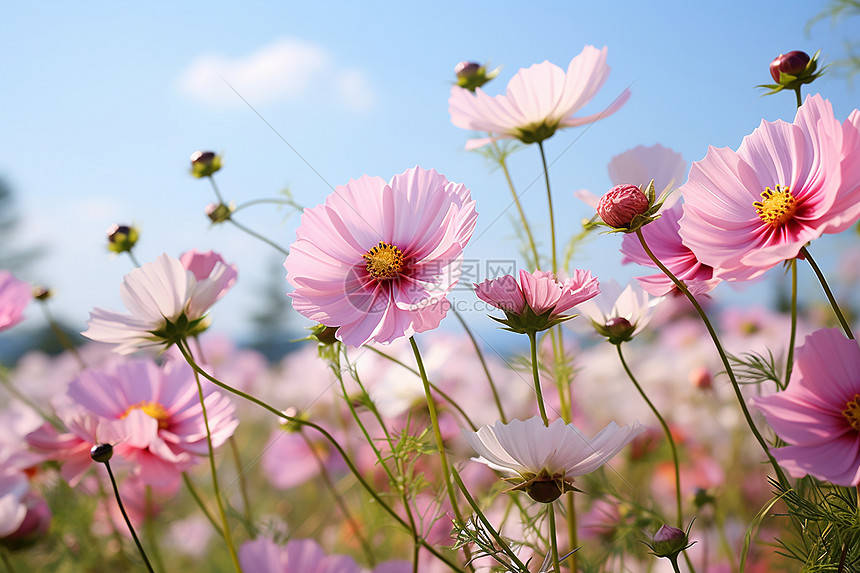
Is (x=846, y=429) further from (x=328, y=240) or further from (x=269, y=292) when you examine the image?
(x=269, y=292)

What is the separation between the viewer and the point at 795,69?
0.37 m

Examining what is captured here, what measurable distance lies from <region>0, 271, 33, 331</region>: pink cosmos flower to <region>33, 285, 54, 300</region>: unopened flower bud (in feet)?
0.07

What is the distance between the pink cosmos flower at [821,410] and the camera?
27 centimetres

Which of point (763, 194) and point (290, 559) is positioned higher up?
point (763, 194)

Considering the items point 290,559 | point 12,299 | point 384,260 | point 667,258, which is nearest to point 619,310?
point 667,258

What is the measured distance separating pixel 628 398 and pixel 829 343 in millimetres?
843

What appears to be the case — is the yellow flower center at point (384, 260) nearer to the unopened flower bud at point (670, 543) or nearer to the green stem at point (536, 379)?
the green stem at point (536, 379)

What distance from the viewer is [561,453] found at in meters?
0.31

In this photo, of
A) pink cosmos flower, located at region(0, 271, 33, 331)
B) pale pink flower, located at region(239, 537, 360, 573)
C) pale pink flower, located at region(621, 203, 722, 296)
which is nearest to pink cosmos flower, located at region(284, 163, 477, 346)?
pale pink flower, located at region(621, 203, 722, 296)

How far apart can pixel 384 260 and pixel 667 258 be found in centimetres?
17

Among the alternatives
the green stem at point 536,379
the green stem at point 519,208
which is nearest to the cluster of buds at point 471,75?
the green stem at point 519,208

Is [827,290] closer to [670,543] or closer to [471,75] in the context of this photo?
[670,543]

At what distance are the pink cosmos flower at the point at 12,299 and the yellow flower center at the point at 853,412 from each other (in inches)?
23.9

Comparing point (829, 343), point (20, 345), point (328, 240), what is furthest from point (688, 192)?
point (20, 345)
